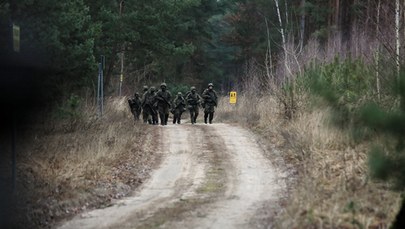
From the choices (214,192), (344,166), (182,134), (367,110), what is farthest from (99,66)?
(367,110)

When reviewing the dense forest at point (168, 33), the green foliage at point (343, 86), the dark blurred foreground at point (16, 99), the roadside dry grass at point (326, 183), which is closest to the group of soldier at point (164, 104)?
the dense forest at point (168, 33)

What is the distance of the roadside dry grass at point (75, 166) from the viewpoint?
9148 mm

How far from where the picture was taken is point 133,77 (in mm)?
41125

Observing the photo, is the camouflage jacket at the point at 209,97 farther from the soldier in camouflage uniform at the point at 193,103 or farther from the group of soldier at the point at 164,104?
the soldier in camouflage uniform at the point at 193,103

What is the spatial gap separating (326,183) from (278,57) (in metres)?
15.3

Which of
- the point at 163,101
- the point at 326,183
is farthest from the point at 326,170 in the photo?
the point at 163,101

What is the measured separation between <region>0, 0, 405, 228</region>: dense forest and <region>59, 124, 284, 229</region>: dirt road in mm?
2155

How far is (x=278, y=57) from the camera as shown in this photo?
24.0 meters

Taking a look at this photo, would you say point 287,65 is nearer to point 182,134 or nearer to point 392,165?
point 182,134

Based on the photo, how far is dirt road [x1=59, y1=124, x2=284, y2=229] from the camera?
853cm

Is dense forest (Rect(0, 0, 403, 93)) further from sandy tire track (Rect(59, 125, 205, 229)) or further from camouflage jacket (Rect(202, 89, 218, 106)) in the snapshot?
sandy tire track (Rect(59, 125, 205, 229))

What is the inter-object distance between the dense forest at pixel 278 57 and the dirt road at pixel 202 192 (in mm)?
2155

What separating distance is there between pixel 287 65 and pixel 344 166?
9.32 m

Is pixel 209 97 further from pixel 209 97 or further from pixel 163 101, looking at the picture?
pixel 163 101
